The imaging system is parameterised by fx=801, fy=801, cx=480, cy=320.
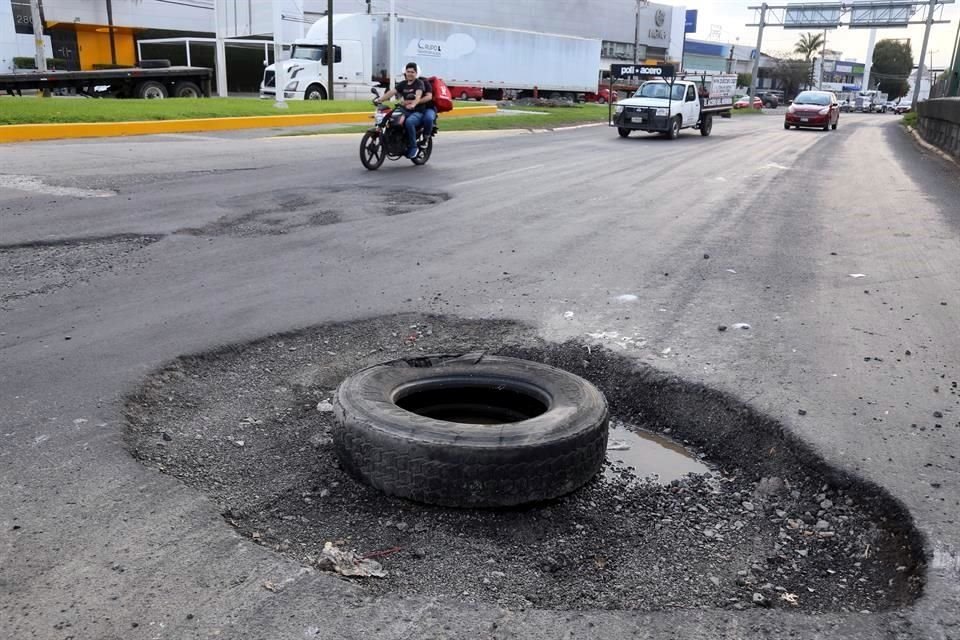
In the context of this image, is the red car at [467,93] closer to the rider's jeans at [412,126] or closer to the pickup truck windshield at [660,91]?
the pickup truck windshield at [660,91]

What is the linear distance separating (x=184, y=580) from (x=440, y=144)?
54.3 feet

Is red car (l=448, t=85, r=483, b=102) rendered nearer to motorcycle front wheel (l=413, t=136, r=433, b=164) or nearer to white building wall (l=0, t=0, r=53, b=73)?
white building wall (l=0, t=0, r=53, b=73)

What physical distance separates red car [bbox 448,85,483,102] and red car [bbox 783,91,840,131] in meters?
16.6

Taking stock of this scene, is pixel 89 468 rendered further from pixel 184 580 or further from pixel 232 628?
pixel 232 628

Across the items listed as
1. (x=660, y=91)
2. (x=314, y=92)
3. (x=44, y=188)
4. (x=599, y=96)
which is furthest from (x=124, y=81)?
(x=599, y=96)

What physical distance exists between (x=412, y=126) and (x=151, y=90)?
1779cm

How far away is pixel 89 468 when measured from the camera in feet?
10.6

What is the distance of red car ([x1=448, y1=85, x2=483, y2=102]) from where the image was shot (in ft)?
140

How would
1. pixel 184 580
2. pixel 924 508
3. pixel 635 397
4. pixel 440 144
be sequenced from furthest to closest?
pixel 440 144 < pixel 635 397 < pixel 924 508 < pixel 184 580

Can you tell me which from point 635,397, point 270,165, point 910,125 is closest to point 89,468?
point 635,397

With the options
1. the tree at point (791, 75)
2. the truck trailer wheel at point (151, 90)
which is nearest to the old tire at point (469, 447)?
the truck trailer wheel at point (151, 90)

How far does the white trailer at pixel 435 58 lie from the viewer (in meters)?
34.5

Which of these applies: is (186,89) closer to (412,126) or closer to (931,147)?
(412,126)

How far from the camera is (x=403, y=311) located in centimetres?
554
